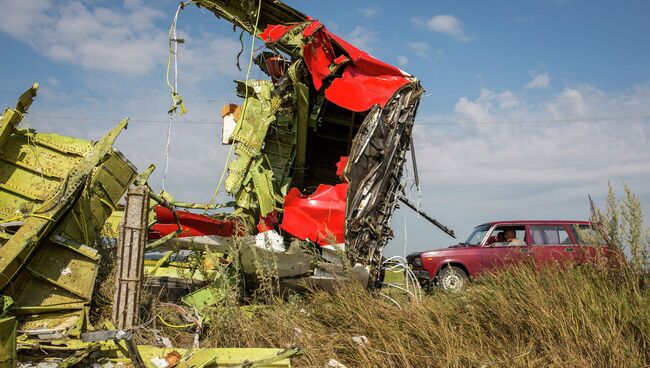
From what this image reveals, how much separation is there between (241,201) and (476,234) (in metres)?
6.57

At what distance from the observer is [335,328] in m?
5.00

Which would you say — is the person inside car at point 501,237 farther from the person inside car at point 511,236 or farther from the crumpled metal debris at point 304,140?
the crumpled metal debris at point 304,140

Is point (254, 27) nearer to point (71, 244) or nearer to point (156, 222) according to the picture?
point (156, 222)

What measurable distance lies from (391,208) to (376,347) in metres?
4.21

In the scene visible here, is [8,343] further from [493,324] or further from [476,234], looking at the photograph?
[476,234]

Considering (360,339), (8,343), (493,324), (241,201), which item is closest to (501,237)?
(241,201)

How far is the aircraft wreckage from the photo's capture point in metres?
4.43

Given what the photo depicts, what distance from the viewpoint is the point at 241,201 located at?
25.1 ft

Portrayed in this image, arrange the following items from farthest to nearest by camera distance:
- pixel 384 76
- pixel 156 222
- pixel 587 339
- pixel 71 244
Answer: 1. pixel 384 76
2. pixel 156 222
3. pixel 71 244
4. pixel 587 339

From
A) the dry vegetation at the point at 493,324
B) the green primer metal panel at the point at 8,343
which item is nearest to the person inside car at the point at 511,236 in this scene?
the dry vegetation at the point at 493,324

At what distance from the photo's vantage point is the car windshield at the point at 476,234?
36.8 ft

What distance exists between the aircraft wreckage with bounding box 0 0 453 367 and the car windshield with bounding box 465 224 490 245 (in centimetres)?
391

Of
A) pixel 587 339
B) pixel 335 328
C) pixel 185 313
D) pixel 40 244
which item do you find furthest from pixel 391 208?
pixel 40 244

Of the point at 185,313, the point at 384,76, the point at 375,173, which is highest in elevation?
the point at 384,76
